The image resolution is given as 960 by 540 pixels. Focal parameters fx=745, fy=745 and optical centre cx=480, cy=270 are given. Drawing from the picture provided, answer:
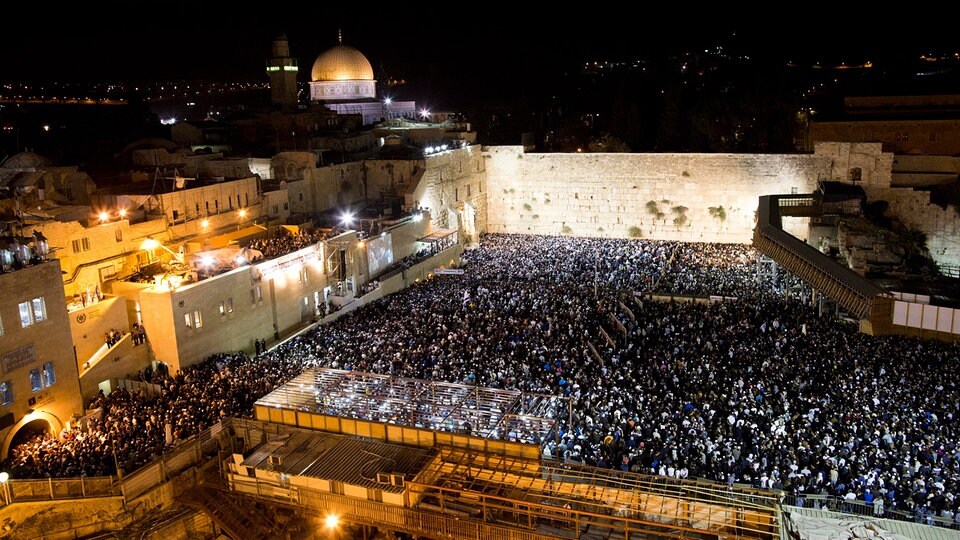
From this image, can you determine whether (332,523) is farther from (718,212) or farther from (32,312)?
(718,212)

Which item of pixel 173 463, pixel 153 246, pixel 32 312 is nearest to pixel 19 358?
pixel 32 312

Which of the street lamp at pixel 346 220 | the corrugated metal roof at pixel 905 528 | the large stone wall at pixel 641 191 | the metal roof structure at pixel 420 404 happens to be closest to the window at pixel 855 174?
the large stone wall at pixel 641 191

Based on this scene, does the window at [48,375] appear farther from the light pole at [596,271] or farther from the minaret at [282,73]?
the minaret at [282,73]

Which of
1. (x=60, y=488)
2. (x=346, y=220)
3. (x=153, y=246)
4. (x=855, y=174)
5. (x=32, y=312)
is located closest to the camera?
(x=60, y=488)

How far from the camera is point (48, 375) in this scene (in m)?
15.7

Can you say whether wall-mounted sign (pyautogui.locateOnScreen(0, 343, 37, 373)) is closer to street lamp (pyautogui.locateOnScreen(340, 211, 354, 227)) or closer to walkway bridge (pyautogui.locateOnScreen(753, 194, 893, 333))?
street lamp (pyautogui.locateOnScreen(340, 211, 354, 227))

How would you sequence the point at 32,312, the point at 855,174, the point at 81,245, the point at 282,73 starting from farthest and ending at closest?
the point at 282,73 → the point at 855,174 → the point at 81,245 → the point at 32,312

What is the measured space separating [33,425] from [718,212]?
87.8 feet

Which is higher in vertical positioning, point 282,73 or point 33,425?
point 282,73

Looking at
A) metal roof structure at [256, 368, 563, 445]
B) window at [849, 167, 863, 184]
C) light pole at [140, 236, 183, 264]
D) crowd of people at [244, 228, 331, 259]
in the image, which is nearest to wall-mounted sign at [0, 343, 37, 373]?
light pole at [140, 236, 183, 264]

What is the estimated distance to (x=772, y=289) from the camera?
24.3 meters

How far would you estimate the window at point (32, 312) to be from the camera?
15125mm

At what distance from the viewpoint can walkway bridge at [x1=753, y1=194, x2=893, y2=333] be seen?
18703mm

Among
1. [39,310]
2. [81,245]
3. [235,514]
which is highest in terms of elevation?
[81,245]
